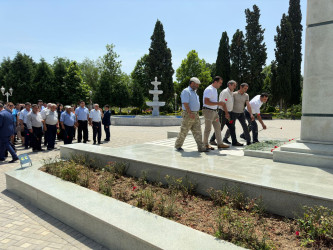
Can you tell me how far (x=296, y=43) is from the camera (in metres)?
41.2

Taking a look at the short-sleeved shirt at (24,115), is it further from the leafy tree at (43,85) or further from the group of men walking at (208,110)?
the leafy tree at (43,85)

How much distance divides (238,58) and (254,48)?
3050 millimetres

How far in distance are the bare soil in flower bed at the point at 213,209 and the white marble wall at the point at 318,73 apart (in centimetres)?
306

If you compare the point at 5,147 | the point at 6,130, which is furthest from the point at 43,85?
the point at 6,130

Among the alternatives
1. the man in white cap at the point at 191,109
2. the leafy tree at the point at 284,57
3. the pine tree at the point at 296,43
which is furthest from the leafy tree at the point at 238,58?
the man in white cap at the point at 191,109

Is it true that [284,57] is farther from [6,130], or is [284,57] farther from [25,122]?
[6,130]

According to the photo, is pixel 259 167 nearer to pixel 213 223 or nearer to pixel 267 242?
pixel 213 223

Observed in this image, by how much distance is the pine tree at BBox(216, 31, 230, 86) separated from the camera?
4531 cm

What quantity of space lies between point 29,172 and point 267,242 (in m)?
5.14

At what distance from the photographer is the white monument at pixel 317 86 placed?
533 cm

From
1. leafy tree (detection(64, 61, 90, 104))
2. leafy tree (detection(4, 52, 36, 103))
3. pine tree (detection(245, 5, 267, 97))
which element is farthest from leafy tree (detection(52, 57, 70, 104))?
pine tree (detection(245, 5, 267, 97))

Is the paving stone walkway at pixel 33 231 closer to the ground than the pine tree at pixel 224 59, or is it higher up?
closer to the ground

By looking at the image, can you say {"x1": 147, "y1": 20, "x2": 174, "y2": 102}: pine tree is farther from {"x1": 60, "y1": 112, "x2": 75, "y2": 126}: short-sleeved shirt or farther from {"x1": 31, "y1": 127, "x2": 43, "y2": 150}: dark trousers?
{"x1": 31, "y1": 127, "x2": 43, "y2": 150}: dark trousers

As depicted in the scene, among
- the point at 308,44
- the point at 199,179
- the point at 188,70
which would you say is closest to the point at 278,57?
the point at 188,70
